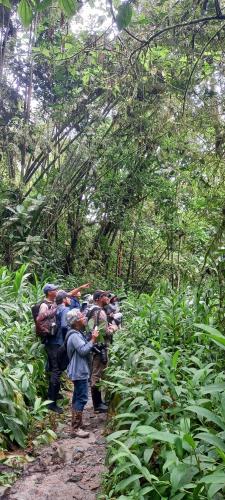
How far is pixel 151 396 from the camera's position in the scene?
353cm

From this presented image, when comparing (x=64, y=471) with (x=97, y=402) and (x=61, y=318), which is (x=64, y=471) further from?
(x=61, y=318)

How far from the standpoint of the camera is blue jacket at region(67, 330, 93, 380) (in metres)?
5.10

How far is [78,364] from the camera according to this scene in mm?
5164

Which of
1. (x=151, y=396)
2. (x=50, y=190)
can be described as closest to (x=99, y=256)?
(x=50, y=190)

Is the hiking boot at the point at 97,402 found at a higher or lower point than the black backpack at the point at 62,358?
lower

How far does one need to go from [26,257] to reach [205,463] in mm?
8173

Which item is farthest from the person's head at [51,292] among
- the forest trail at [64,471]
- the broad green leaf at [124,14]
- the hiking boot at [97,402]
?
A: the broad green leaf at [124,14]

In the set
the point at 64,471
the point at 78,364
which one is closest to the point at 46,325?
the point at 78,364

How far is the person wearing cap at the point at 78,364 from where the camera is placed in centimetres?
511

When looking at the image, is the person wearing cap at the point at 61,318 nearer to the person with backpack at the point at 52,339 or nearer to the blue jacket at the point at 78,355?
the person with backpack at the point at 52,339

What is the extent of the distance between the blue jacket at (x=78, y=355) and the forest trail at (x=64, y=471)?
2.13 ft

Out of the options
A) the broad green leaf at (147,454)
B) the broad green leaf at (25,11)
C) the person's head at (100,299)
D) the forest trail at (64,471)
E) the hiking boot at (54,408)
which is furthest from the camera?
the person's head at (100,299)

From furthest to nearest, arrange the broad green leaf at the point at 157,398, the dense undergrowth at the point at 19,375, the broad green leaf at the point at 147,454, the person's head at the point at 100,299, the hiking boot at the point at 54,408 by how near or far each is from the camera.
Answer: the person's head at the point at 100,299 < the hiking boot at the point at 54,408 < the dense undergrowth at the point at 19,375 < the broad green leaf at the point at 157,398 < the broad green leaf at the point at 147,454

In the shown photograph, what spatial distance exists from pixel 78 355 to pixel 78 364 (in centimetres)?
10
